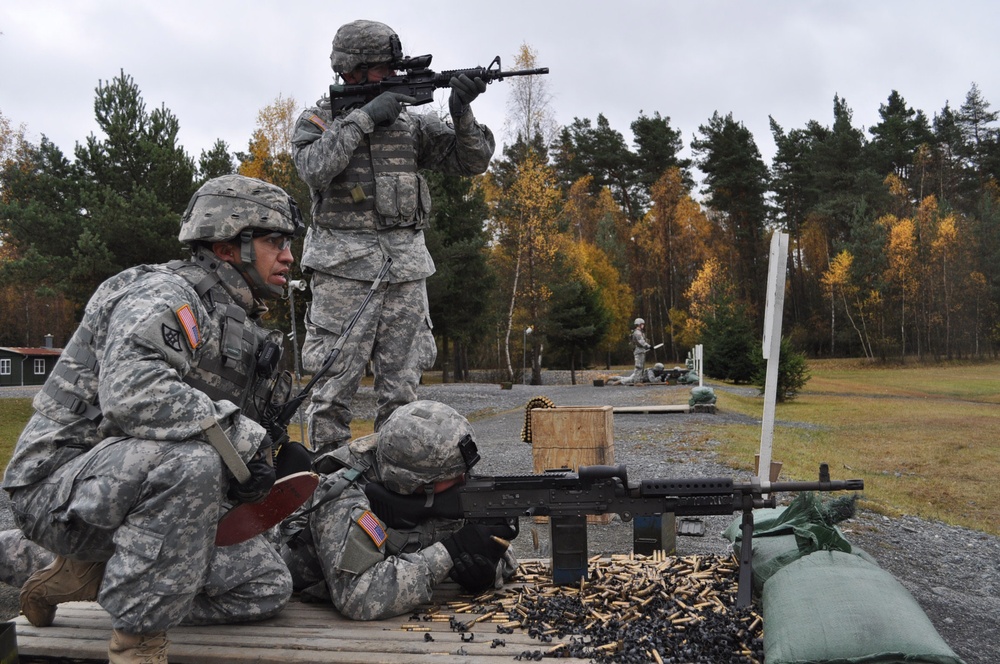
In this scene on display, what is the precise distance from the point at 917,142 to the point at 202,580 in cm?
5040

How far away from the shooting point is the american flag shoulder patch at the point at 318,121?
5.16 m

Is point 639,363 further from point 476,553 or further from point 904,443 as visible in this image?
point 476,553

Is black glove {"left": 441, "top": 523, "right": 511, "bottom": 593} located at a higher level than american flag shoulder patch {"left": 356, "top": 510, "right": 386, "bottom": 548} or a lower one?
lower

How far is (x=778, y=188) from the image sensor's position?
5034 centimetres

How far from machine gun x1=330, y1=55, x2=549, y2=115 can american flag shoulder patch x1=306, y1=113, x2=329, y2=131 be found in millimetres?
123

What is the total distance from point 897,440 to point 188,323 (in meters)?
13.6

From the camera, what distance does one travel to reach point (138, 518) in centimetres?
289

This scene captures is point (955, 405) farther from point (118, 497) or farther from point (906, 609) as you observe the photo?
point (118, 497)

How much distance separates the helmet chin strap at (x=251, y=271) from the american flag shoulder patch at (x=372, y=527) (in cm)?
109

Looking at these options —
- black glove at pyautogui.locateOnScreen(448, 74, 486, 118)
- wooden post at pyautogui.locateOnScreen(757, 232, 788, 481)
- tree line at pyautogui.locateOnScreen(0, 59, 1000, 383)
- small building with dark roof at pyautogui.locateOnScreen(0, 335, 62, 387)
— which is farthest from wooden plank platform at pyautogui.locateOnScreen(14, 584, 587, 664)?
small building with dark roof at pyautogui.locateOnScreen(0, 335, 62, 387)

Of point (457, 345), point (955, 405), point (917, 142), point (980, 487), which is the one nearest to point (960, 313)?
point (955, 405)

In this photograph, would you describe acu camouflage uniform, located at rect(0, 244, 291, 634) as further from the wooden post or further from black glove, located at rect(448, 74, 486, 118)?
the wooden post

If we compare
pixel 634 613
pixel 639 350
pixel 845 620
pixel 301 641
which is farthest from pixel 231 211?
pixel 639 350

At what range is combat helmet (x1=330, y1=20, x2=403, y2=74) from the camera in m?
5.09
